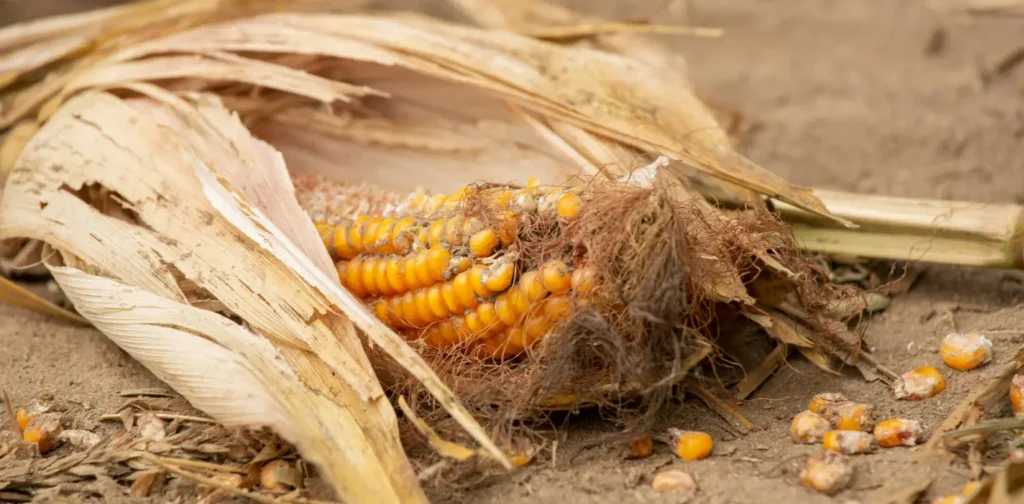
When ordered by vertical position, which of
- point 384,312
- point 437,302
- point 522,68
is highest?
point 522,68

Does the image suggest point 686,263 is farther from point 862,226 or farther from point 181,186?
point 181,186

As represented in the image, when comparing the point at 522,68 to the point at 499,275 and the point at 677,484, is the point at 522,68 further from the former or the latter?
the point at 677,484

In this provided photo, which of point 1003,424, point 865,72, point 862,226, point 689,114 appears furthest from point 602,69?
point 865,72

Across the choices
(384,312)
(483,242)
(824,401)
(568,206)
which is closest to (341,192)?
(384,312)

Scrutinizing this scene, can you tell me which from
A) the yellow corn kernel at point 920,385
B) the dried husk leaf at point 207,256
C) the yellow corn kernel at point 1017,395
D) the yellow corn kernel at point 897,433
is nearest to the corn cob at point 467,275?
the dried husk leaf at point 207,256

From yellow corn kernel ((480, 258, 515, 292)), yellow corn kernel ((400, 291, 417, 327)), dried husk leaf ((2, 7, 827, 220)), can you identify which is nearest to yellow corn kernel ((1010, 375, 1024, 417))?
dried husk leaf ((2, 7, 827, 220))

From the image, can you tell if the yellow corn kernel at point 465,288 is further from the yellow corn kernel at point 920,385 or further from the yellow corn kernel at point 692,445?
the yellow corn kernel at point 920,385

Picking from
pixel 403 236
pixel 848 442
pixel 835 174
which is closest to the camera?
pixel 848 442
